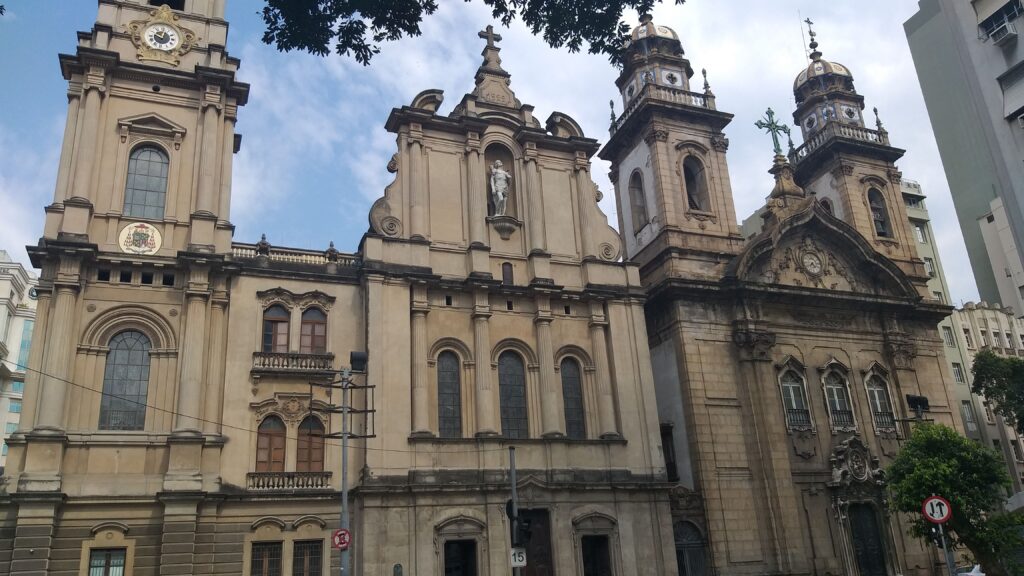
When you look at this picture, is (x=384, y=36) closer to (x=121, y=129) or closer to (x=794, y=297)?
(x=121, y=129)

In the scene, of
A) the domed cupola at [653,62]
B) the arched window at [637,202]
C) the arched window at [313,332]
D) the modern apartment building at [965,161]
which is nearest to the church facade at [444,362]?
the arched window at [313,332]

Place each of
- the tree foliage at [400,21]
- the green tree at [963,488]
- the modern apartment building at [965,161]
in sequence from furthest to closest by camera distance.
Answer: the modern apartment building at [965,161] → the green tree at [963,488] → the tree foliage at [400,21]

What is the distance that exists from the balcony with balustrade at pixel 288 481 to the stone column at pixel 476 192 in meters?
9.82

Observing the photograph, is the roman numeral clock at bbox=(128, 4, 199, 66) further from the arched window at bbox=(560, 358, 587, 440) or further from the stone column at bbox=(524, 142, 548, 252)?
the arched window at bbox=(560, 358, 587, 440)

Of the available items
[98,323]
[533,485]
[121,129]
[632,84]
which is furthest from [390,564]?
[632,84]

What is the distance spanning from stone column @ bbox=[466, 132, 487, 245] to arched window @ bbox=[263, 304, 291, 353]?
717 cm

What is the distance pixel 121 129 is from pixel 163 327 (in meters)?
7.10

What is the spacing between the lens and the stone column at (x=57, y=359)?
23500 mm

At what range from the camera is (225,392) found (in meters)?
25.7

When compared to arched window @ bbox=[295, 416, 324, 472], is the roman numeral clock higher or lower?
higher

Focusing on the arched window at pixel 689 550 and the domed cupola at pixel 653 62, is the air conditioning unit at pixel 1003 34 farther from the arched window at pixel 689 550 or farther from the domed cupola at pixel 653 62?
the arched window at pixel 689 550

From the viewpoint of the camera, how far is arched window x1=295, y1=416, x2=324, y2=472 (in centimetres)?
2609

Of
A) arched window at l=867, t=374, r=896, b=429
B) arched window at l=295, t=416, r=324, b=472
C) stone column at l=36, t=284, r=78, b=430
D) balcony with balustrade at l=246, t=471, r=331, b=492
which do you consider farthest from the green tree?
stone column at l=36, t=284, r=78, b=430

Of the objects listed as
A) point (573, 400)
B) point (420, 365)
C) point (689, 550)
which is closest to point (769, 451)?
point (689, 550)
